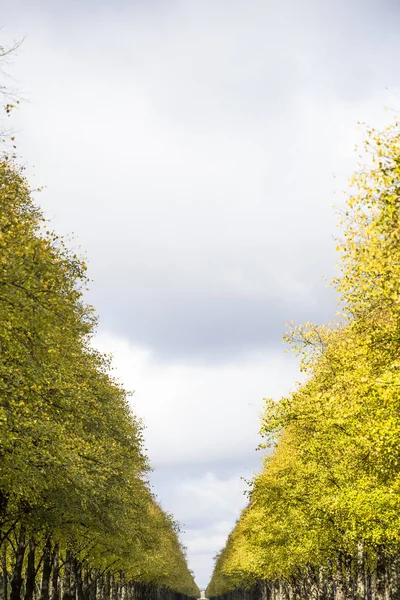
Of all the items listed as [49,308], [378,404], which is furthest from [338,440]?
[49,308]

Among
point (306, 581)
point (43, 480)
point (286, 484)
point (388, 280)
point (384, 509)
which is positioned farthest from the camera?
point (306, 581)

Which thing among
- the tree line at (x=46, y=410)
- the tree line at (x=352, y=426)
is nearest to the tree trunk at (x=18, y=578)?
the tree line at (x=46, y=410)

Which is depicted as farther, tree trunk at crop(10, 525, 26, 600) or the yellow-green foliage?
tree trunk at crop(10, 525, 26, 600)

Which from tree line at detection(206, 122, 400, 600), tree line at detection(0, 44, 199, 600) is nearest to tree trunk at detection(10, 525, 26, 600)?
tree line at detection(0, 44, 199, 600)

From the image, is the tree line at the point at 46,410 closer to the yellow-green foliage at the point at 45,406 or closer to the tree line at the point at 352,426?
the yellow-green foliage at the point at 45,406

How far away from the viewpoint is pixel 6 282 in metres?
17.5

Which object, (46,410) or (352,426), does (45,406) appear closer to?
(46,410)

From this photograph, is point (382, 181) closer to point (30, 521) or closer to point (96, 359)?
point (30, 521)

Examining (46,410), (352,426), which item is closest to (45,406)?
(46,410)

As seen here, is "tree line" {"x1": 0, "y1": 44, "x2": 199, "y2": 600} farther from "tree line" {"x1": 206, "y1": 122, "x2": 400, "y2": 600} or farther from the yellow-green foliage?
"tree line" {"x1": 206, "y1": 122, "x2": 400, "y2": 600}

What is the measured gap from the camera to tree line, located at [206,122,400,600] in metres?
19.7

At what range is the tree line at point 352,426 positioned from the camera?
19.7 metres

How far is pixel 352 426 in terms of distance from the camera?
1059 inches

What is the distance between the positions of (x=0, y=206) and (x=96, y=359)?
21824 millimetres
